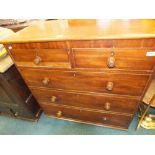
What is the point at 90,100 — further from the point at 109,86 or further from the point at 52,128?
the point at 52,128

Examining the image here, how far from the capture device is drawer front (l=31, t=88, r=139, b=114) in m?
1.04

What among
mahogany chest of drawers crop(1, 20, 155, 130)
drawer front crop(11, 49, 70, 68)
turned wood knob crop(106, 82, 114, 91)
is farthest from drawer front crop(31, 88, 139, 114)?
drawer front crop(11, 49, 70, 68)

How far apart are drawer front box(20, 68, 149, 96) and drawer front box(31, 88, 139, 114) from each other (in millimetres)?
70

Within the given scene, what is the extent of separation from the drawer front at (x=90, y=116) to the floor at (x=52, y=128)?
9 cm

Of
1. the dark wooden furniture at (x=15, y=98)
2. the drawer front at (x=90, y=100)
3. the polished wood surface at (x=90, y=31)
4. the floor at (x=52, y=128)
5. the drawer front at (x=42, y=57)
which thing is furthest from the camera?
the floor at (x=52, y=128)

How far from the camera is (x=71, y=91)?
43.1 inches

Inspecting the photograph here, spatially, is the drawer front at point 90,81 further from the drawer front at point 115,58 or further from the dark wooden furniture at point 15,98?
the dark wooden furniture at point 15,98

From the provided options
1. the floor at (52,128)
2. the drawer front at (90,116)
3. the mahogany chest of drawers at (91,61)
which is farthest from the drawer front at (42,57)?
the floor at (52,128)

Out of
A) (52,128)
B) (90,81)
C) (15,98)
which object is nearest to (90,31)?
(90,81)

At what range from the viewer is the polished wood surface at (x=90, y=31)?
698 millimetres
